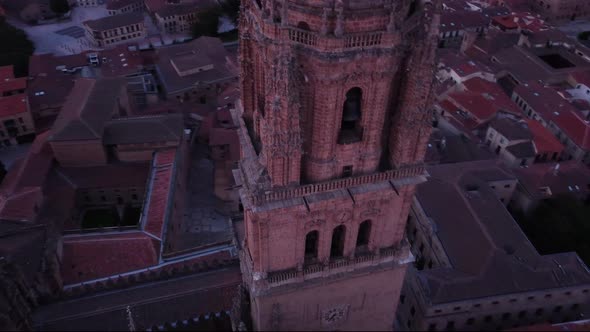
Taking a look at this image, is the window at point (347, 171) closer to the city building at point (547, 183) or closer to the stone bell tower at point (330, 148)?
the stone bell tower at point (330, 148)

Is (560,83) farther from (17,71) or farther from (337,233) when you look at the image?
(17,71)

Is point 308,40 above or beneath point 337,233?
above

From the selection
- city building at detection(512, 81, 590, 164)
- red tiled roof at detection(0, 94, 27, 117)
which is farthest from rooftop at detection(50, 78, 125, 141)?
city building at detection(512, 81, 590, 164)

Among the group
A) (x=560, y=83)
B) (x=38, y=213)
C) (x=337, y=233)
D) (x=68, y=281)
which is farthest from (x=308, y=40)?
(x=560, y=83)

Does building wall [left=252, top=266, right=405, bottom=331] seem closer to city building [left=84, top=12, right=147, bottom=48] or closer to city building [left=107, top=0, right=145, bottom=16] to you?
city building [left=84, top=12, right=147, bottom=48]

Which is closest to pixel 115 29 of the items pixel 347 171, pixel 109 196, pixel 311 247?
pixel 109 196

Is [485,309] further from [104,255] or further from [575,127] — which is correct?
[575,127]

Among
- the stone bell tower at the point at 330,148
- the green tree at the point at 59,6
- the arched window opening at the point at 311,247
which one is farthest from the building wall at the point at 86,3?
the arched window opening at the point at 311,247
